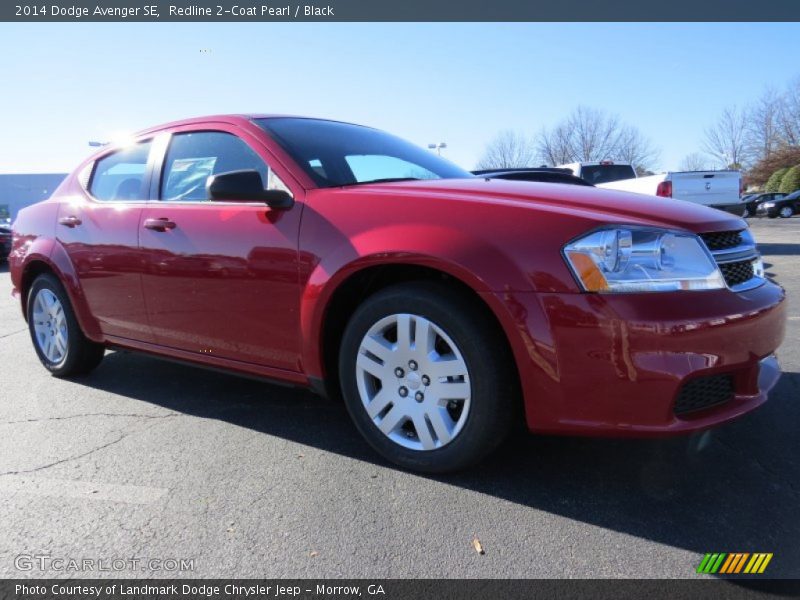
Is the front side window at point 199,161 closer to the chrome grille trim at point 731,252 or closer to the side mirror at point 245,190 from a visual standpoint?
the side mirror at point 245,190

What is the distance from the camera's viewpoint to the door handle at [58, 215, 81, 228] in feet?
13.0

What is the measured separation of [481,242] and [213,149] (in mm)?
1869

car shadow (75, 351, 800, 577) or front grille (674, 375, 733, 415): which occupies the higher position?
front grille (674, 375, 733, 415)

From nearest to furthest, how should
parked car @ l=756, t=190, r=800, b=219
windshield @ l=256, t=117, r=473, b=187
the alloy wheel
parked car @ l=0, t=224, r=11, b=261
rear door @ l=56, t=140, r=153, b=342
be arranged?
1. the alloy wheel
2. windshield @ l=256, t=117, r=473, b=187
3. rear door @ l=56, t=140, r=153, b=342
4. parked car @ l=0, t=224, r=11, b=261
5. parked car @ l=756, t=190, r=800, b=219

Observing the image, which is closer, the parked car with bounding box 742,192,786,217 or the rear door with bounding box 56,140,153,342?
the rear door with bounding box 56,140,153,342

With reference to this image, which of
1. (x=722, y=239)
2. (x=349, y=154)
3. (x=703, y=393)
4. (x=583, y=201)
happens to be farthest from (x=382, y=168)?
(x=703, y=393)

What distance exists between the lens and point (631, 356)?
214 centimetres

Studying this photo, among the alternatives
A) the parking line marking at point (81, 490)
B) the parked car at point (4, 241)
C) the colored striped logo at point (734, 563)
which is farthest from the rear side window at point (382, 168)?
the parked car at point (4, 241)

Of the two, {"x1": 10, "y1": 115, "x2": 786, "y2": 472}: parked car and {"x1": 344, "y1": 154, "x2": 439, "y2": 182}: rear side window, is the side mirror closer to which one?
{"x1": 10, "y1": 115, "x2": 786, "y2": 472}: parked car

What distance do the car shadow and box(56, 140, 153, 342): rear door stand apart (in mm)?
715

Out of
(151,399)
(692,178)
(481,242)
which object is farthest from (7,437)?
(692,178)
